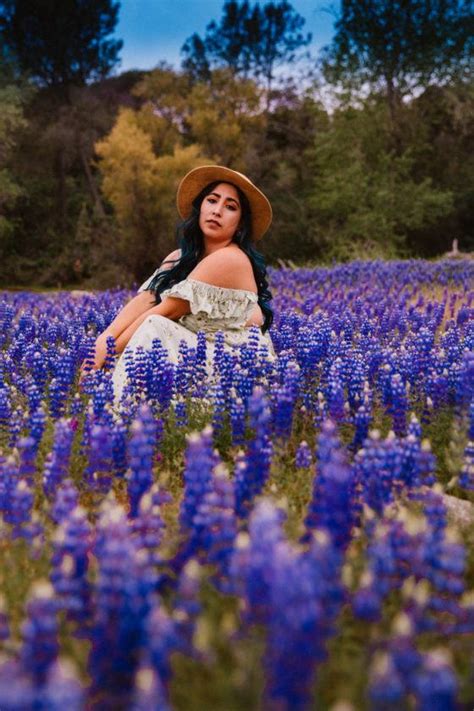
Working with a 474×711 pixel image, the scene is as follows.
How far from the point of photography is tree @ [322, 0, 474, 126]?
3300 centimetres

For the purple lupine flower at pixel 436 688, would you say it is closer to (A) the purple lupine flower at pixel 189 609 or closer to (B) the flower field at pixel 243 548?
(B) the flower field at pixel 243 548

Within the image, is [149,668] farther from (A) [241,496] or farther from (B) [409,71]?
(B) [409,71]

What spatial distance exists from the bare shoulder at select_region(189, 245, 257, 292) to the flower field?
74 cm

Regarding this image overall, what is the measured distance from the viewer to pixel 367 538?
2.75m

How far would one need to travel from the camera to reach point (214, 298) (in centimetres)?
563

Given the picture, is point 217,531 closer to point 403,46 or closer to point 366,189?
point 366,189

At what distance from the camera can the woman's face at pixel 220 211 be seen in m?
5.87

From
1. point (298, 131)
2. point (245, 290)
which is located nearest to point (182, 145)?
point (298, 131)

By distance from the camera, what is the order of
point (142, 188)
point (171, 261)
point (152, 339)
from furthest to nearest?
point (142, 188)
point (171, 261)
point (152, 339)

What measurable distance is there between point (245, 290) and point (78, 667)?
401 centimetres

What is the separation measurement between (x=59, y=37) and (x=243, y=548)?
36.0 metres

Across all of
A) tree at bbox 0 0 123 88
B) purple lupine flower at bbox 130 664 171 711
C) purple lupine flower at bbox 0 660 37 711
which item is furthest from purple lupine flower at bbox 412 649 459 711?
tree at bbox 0 0 123 88

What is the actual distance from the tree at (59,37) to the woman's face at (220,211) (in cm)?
3079

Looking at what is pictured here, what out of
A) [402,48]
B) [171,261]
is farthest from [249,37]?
[171,261]
